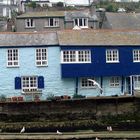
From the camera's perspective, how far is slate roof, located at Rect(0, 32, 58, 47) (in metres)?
44.0

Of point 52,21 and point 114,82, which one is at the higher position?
point 52,21

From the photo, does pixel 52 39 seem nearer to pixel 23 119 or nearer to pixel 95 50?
pixel 95 50

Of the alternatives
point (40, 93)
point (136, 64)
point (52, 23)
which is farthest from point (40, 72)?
point (52, 23)

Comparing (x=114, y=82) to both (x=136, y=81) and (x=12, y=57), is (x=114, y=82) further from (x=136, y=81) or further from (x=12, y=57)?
(x=12, y=57)

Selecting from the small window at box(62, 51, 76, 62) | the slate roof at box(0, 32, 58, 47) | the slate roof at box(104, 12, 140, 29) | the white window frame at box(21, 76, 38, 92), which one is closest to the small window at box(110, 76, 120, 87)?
the small window at box(62, 51, 76, 62)

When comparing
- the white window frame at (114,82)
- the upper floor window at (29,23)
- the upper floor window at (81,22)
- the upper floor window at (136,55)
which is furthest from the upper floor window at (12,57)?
the upper floor window at (81,22)

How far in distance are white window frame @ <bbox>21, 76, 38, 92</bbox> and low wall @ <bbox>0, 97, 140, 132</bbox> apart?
279cm

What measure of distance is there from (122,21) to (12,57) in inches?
1151

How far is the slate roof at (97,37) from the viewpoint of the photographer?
44.3 metres

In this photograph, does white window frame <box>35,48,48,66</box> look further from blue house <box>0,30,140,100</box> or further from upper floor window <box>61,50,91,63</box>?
upper floor window <box>61,50,91,63</box>

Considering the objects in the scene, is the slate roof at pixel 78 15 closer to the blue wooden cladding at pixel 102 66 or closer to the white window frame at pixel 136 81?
the blue wooden cladding at pixel 102 66

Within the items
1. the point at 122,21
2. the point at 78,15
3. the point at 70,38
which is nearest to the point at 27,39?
the point at 70,38

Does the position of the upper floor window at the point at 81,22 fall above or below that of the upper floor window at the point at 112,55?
above

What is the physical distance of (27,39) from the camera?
44.7 m
